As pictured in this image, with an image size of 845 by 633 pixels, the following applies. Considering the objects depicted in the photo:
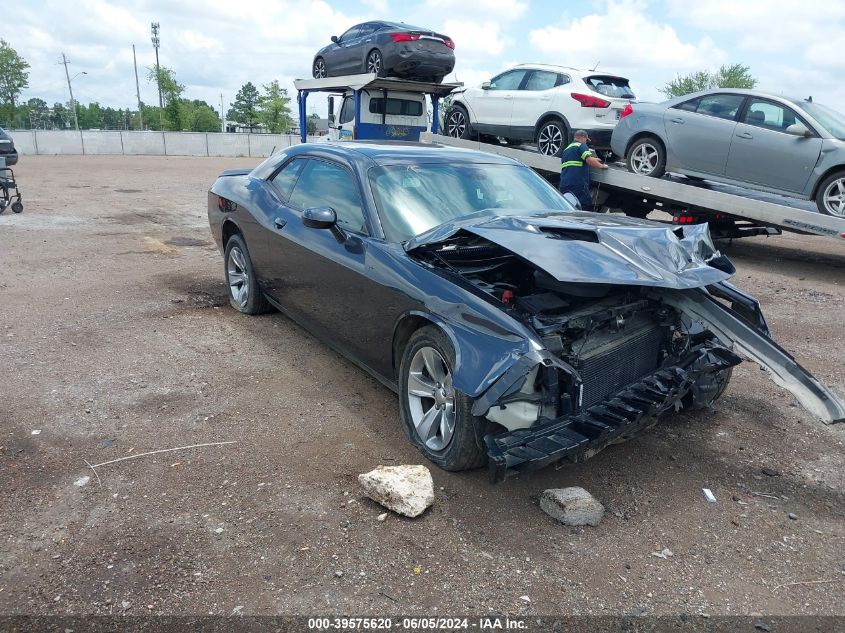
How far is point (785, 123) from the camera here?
8312 mm

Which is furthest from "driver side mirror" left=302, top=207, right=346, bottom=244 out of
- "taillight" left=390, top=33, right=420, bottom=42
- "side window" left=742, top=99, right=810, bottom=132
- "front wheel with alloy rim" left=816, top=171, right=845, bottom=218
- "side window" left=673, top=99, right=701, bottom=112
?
"taillight" left=390, top=33, right=420, bottom=42

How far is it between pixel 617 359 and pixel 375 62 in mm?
10416

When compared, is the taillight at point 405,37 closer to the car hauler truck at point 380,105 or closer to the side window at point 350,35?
the car hauler truck at point 380,105

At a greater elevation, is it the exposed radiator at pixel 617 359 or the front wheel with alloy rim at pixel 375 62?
the front wheel with alloy rim at pixel 375 62

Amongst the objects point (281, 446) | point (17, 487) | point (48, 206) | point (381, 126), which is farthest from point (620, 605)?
point (48, 206)

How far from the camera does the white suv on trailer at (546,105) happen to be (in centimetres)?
1034

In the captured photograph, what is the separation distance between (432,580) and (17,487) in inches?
87.0

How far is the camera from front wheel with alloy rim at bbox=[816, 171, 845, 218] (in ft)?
26.3

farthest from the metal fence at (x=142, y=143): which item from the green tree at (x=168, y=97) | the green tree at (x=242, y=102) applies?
the green tree at (x=242, y=102)

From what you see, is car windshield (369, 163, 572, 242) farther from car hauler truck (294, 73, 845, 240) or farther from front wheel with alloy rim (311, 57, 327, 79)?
front wheel with alloy rim (311, 57, 327, 79)

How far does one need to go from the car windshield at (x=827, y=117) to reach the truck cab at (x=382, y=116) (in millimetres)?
7171

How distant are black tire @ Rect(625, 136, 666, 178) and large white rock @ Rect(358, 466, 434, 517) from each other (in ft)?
26.3

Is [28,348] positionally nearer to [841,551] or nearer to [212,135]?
[841,551]

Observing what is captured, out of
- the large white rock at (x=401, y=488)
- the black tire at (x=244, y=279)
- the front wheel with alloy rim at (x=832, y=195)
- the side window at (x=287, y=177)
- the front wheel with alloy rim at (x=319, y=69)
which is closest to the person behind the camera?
the large white rock at (x=401, y=488)
